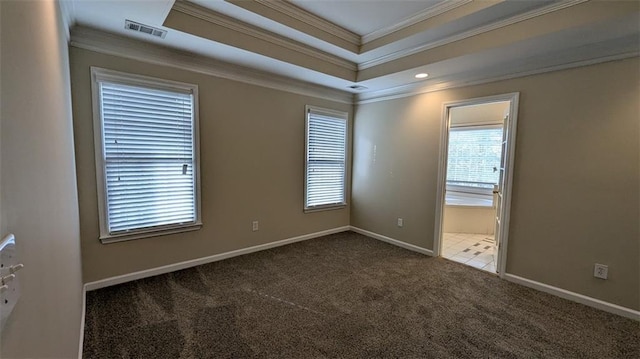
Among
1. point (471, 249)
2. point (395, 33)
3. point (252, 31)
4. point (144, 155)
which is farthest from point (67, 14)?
point (471, 249)

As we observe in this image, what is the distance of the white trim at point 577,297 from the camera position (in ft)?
8.04

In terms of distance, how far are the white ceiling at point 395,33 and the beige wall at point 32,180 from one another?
1348mm

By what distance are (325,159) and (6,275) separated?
409cm

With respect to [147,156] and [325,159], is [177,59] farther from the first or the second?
[325,159]

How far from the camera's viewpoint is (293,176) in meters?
4.16

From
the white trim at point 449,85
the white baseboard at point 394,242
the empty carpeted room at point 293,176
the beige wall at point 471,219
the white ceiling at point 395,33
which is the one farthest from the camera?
the beige wall at point 471,219

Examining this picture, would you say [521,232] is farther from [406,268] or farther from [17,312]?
[17,312]

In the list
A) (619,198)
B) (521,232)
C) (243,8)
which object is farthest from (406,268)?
(243,8)

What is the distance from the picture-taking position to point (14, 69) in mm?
717

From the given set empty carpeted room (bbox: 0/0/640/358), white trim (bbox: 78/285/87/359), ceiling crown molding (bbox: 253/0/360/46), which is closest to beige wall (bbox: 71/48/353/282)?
empty carpeted room (bbox: 0/0/640/358)

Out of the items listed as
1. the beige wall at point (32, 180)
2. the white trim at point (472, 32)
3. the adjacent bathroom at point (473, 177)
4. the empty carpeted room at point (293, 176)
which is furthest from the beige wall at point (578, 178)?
the beige wall at point (32, 180)

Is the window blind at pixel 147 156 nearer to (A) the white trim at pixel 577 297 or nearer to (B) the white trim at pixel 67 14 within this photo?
(B) the white trim at pixel 67 14

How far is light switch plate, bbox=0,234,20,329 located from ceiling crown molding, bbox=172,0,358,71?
8.08ft

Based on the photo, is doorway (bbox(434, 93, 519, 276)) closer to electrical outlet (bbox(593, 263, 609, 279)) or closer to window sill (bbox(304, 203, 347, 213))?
electrical outlet (bbox(593, 263, 609, 279))
